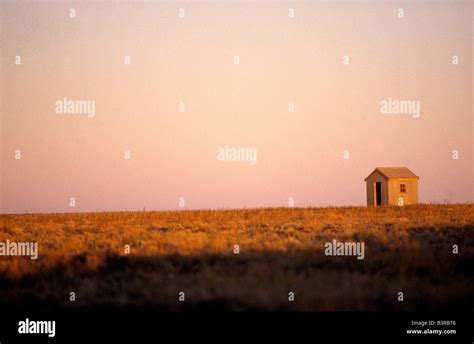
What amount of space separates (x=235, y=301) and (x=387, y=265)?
4.18 metres

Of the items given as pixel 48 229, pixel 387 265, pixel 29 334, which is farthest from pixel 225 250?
pixel 48 229

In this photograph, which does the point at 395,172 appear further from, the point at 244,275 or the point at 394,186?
the point at 244,275

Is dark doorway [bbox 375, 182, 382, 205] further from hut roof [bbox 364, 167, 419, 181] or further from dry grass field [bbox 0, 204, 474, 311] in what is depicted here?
dry grass field [bbox 0, 204, 474, 311]

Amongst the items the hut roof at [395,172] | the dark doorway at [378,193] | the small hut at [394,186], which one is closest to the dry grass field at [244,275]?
the small hut at [394,186]

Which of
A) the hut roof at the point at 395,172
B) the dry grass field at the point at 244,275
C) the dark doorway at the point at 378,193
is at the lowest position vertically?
the dry grass field at the point at 244,275

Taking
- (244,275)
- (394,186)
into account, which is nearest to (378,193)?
(394,186)

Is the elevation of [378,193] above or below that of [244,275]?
above

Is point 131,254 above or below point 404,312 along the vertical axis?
above

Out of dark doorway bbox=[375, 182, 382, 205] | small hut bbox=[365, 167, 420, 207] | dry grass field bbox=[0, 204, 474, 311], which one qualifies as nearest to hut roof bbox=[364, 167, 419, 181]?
small hut bbox=[365, 167, 420, 207]

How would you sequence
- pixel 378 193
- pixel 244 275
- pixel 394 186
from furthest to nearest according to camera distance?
pixel 378 193 → pixel 394 186 → pixel 244 275

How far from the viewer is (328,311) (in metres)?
8.45

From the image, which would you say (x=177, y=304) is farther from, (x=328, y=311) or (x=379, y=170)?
(x=379, y=170)

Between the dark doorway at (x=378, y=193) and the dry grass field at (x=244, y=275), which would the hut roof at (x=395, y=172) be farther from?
the dry grass field at (x=244, y=275)

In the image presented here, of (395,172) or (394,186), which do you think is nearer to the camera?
(394,186)
